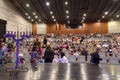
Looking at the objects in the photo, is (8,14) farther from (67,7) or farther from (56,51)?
(56,51)

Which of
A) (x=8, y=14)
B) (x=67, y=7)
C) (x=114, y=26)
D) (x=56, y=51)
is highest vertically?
(x=67, y=7)

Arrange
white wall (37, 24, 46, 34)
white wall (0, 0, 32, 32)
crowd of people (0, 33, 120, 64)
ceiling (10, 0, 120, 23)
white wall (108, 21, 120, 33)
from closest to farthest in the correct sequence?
crowd of people (0, 33, 120, 64) < white wall (0, 0, 32, 32) < ceiling (10, 0, 120, 23) < white wall (108, 21, 120, 33) < white wall (37, 24, 46, 34)

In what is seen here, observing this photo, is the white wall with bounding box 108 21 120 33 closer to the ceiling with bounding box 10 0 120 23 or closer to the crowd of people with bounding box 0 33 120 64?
the ceiling with bounding box 10 0 120 23

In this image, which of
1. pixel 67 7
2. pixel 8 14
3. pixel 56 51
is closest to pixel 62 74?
pixel 56 51

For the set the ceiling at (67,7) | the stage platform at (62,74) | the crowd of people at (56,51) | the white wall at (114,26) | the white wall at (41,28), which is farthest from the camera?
the white wall at (41,28)

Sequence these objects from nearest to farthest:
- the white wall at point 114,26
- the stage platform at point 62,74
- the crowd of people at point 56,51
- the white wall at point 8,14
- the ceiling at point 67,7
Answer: the stage platform at point 62,74
the crowd of people at point 56,51
the white wall at point 8,14
the ceiling at point 67,7
the white wall at point 114,26

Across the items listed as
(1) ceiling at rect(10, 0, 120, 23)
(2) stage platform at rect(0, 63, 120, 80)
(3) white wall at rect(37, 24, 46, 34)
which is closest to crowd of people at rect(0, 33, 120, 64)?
(2) stage platform at rect(0, 63, 120, 80)

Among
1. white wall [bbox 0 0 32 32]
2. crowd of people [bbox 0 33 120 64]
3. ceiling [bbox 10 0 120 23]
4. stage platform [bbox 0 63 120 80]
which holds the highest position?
ceiling [bbox 10 0 120 23]

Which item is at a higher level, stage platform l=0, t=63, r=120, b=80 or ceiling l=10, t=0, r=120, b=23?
ceiling l=10, t=0, r=120, b=23

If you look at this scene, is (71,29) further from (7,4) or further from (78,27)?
(7,4)

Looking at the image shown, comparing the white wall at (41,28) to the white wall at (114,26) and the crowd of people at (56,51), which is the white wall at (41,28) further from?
the crowd of people at (56,51)

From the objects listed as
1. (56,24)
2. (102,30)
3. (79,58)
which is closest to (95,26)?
(102,30)

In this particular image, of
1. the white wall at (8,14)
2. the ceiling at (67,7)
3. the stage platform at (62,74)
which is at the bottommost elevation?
the stage platform at (62,74)

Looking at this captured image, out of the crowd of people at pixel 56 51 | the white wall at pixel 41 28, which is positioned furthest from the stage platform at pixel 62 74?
the white wall at pixel 41 28
